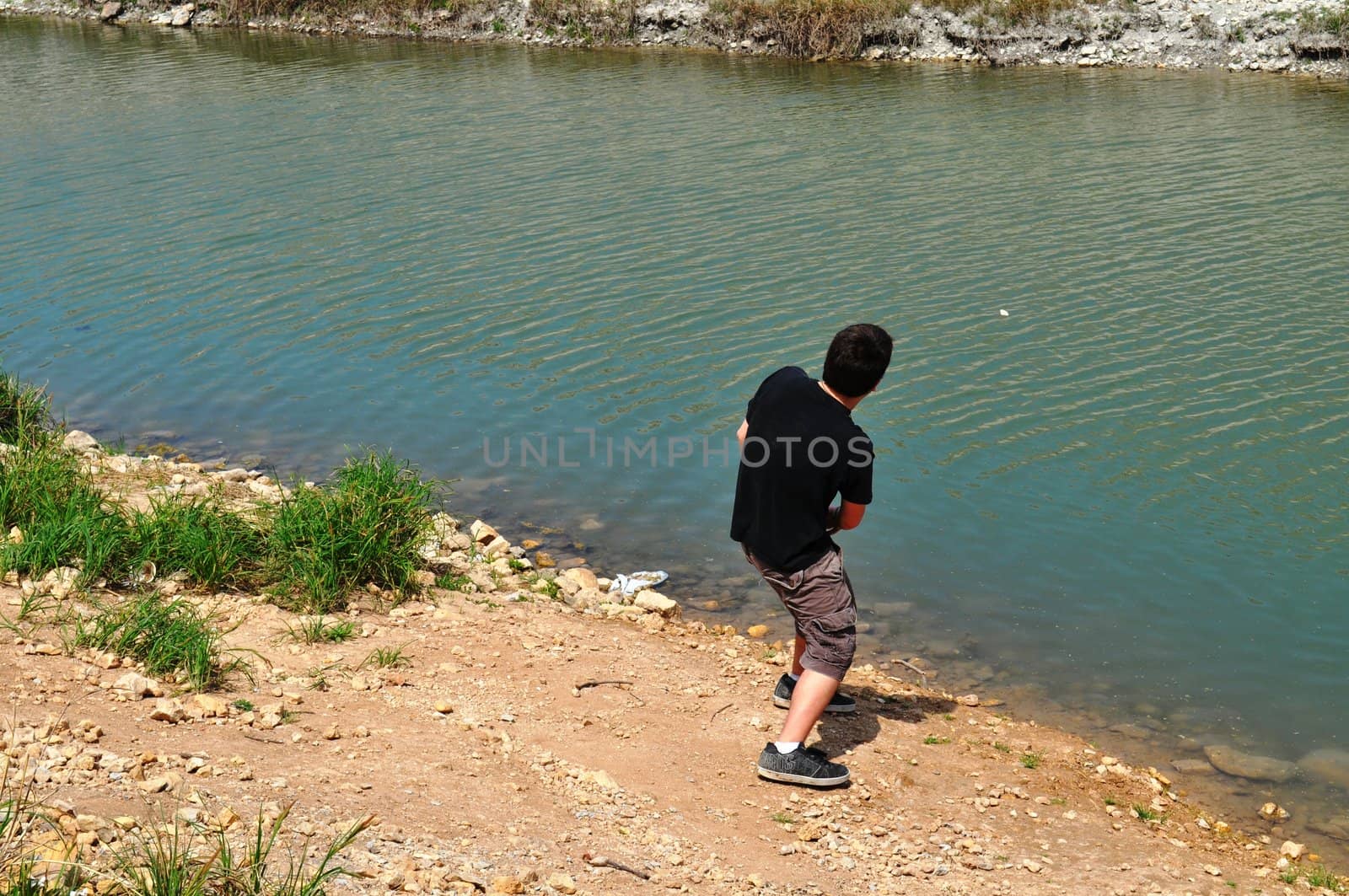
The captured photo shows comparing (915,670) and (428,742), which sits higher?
(428,742)

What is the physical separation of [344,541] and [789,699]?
2828mm

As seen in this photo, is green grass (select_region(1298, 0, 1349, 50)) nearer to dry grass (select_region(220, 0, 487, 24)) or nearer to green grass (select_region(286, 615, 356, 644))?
dry grass (select_region(220, 0, 487, 24))

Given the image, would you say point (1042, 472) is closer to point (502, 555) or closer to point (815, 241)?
point (502, 555)

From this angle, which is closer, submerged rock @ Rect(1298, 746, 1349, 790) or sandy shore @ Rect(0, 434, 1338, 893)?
sandy shore @ Rect(0, 434, 1338, 893)

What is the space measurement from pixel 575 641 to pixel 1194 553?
4.65 meters

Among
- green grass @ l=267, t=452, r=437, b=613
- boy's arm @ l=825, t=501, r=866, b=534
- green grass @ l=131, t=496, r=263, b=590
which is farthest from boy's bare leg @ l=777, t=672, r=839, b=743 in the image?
green grass @ l=131, t=496, r=263, b=590

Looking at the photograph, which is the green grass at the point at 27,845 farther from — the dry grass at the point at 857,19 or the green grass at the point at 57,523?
the dry grass at the point at 857,19

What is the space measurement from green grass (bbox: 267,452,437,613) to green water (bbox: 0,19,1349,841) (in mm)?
2160

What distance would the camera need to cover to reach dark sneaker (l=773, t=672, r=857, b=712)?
22.6 feet

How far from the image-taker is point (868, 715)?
7.09 meters

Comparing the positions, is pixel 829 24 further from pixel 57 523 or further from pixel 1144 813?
pixel 1144 813

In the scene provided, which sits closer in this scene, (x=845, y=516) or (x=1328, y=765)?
(x=845, y=516)

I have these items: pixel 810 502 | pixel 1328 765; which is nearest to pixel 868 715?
pixel 810 502

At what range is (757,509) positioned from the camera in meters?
5.95
